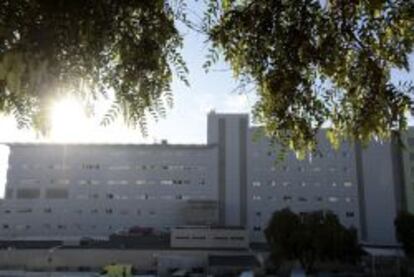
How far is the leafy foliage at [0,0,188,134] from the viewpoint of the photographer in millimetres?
3211

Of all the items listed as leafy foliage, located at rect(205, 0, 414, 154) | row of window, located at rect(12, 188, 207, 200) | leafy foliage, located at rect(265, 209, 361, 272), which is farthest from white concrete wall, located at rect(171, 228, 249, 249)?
leafy foliage, located at rect(205, 0, 414, 154)

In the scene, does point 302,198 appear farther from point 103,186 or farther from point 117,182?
point 103,186

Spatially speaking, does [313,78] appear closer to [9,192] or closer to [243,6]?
[243,6]

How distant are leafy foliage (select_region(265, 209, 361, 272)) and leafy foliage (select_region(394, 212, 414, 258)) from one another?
5517mm

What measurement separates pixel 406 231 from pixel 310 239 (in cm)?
1169

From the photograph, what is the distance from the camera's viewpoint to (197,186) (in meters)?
87.1

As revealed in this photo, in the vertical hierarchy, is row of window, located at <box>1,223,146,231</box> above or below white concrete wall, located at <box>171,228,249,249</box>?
above

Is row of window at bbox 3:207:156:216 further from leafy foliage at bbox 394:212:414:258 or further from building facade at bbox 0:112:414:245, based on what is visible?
leafy foliage at bbox 394:212:414:258

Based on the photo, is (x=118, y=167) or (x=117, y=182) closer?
(x=117, y=182)

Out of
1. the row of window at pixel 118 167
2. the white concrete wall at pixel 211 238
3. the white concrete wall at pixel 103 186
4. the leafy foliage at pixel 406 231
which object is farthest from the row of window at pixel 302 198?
the leafy foliage at pixel 406 231

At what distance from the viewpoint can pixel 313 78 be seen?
435cm

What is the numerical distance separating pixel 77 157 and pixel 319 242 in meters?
47.4

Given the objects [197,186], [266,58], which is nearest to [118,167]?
[197,186]

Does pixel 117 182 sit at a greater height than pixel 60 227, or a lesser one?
greater
